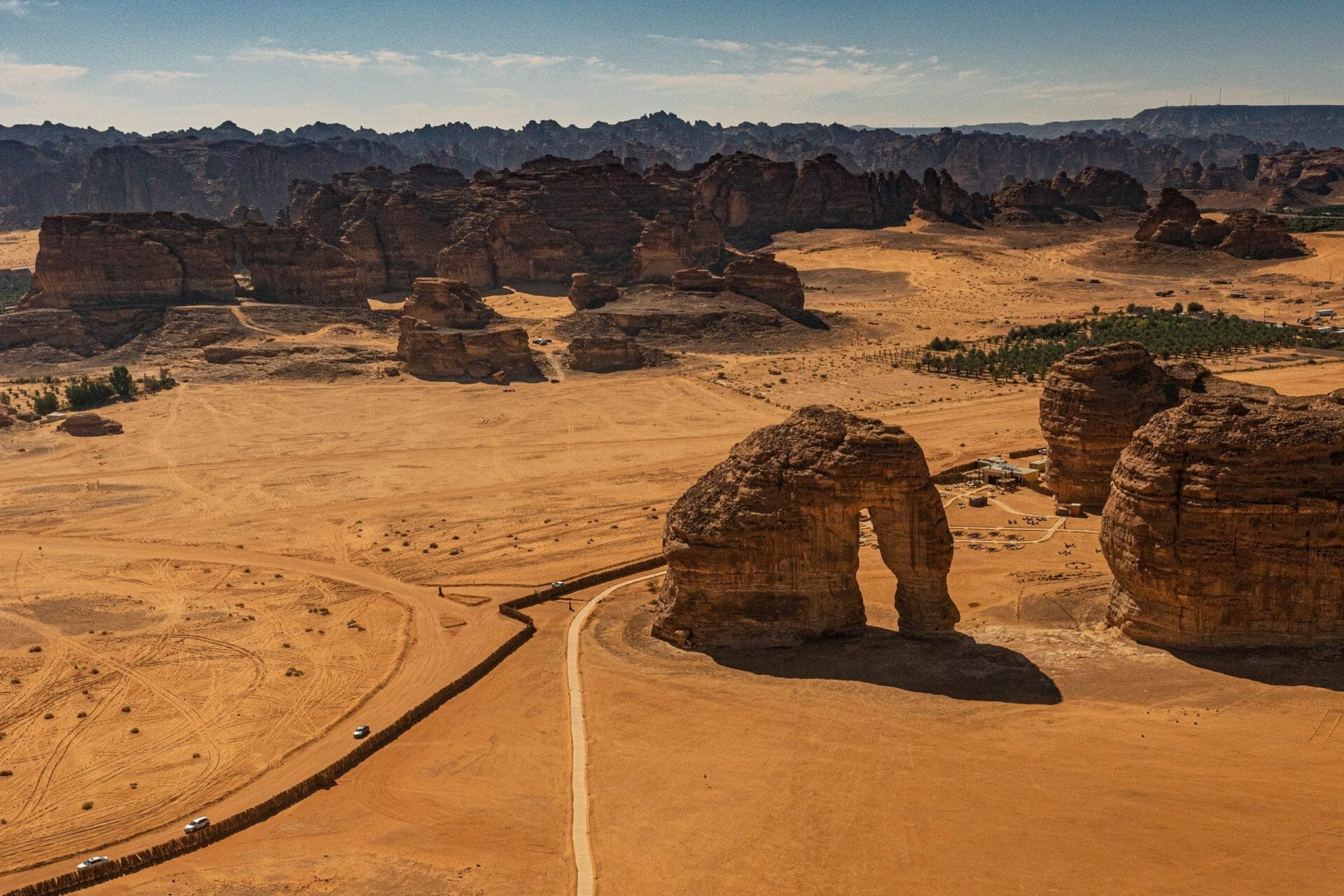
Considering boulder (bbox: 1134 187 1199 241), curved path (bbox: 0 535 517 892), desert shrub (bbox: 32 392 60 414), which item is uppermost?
boulder (bbox: 1134 187 1199 241)

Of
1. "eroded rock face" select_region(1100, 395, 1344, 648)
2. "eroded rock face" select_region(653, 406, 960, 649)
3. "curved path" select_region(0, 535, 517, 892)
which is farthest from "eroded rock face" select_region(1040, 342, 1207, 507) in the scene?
"curved path" select_region(0, 535, 517, 892)

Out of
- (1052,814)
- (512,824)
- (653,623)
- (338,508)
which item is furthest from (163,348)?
(1052,814)

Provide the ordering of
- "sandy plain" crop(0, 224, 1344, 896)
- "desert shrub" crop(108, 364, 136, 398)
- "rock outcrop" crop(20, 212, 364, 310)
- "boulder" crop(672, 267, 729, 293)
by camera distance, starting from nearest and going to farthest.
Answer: "sandy plain" crop(0, 224, 1344, 896) < "desert shrub" crop(108, 364, 136, 398) < "rock outcrop" crop(20, 212, 364, 310) < "boulder" crop(672, 267, 729, 293)

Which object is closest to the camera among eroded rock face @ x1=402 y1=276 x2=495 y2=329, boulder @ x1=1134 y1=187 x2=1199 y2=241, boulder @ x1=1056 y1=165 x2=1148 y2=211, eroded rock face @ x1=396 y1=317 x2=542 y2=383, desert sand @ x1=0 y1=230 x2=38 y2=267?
eroded rock face @ x1=396 y1=317 x2=542 y2=383

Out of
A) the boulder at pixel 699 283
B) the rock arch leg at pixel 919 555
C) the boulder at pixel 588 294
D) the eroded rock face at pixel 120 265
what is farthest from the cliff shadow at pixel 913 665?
the eroded rock face at pixel 120 265

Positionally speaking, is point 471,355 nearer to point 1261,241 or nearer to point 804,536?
point 804,536

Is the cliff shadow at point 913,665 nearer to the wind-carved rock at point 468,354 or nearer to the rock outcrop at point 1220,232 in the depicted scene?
the wind-carved rock at point 468,354

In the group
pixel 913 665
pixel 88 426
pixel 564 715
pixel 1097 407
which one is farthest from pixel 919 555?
pixel 88 426

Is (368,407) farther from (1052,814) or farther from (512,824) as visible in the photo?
(1052,814)

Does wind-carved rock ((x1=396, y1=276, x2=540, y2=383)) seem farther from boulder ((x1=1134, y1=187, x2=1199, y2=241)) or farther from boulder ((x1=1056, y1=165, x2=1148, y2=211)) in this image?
boulder ((x1=1056, y1=165, x2=1148, y2=211))
